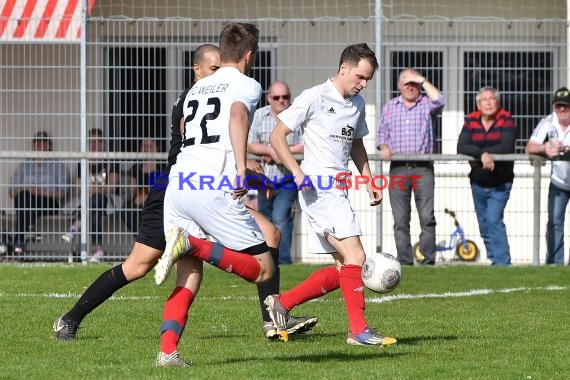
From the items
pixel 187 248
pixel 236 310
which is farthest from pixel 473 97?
pixel 187 248

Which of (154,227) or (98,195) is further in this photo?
(98,195)

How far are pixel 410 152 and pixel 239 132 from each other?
8034 mm

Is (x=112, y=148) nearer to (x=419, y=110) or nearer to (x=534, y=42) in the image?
(x=419, y=110)

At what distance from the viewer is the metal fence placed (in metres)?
14.8

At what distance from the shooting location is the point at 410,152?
14.6 m

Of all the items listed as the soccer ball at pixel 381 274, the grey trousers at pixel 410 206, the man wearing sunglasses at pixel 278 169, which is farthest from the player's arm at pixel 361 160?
the grey trousers at pixel 410 206

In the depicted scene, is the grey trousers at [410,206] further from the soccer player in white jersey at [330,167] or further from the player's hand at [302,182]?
the player's hand at [302,182]

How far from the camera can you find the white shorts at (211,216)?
6.75 meters

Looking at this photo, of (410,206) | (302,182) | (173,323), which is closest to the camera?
(173,323)

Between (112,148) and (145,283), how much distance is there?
9.36 ft

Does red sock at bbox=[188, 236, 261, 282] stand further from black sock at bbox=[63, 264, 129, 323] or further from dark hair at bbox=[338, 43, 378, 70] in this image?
dark hair at bbox=[338, 43, 378, 70]

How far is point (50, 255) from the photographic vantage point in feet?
48.8

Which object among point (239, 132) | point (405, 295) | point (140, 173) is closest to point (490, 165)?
point (405, 295)

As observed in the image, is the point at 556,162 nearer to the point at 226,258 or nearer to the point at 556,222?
the point at 556,222
